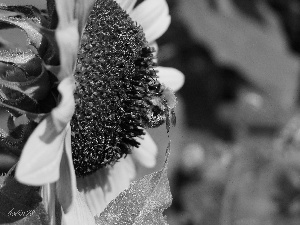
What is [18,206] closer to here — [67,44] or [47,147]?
[47,147]

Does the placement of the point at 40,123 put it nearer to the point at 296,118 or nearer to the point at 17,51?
the point at 17,51

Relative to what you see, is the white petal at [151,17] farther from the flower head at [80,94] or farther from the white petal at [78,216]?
the white petal at [78,216]

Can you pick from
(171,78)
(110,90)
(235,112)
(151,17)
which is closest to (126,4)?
(151,17)

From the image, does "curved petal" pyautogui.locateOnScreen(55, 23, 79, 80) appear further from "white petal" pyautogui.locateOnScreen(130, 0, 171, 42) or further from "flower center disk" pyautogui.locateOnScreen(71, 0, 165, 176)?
"white petal" pyautogui.locateOnScreen(130, 0, 171, 42)

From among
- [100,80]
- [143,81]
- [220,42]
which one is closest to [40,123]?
[100,80]

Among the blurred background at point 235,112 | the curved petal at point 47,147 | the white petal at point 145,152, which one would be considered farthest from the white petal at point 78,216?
the blurred background at point 235,112
